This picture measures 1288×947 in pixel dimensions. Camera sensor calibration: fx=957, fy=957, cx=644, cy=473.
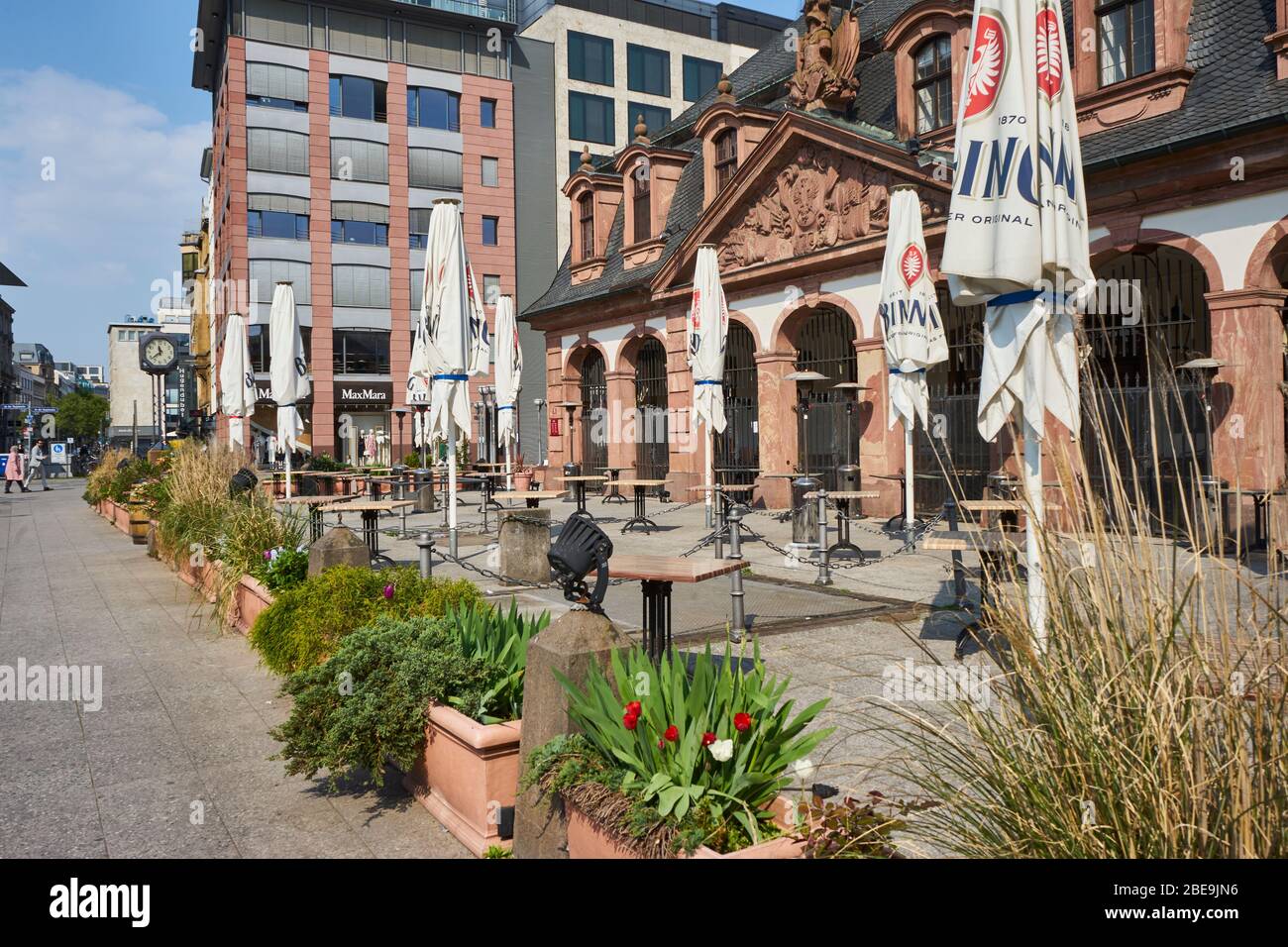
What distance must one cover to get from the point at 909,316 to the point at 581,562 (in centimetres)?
1096

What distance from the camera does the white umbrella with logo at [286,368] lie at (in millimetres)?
19641

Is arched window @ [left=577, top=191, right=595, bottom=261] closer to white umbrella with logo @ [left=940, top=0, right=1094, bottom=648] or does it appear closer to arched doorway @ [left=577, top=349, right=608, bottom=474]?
arched doorway @ [left=577, top=349, right=608, bottom=474]

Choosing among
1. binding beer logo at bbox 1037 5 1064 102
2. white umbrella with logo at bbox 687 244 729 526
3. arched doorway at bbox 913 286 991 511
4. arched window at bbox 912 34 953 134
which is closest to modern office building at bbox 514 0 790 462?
white umbrella with logo at bbox 687 244 729 526

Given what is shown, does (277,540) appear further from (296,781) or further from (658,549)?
(658,549)

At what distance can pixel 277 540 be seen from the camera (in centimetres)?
919

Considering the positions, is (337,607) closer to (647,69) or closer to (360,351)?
(360,351)

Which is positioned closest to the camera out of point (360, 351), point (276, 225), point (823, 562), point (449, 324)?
point (823, 562)

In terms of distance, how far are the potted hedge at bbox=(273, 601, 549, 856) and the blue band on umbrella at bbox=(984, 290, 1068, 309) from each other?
3.74m

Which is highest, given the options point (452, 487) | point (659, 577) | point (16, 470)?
point (16, 470)

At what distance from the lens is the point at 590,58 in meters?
52.3

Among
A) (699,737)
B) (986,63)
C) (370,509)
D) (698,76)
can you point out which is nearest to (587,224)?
(370,509)

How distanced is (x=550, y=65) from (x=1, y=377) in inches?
3166

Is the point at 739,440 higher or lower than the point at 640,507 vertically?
higher
